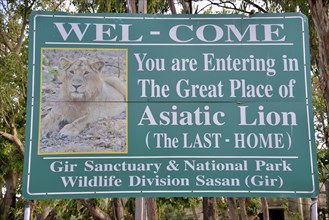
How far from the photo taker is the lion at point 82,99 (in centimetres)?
511

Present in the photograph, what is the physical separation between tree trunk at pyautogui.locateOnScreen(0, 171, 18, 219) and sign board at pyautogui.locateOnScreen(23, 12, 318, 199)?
16.8m

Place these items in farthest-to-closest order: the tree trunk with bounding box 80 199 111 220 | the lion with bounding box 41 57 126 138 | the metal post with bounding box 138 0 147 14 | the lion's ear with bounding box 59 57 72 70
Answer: the tree trunk with bounding box 80 199 111 220 < the metal post with bounding box 138 0 147 14 < the lion's ear with bounding box 59 57 72 70 < the lion with bounding box 41 57 126 138

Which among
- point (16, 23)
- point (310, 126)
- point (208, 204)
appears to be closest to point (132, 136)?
point (310, 126)

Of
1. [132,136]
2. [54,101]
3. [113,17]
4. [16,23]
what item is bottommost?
[132,136]

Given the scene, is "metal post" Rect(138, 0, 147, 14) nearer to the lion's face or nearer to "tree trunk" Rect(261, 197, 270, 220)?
the lion's face

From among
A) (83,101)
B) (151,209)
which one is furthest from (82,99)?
(151,209)

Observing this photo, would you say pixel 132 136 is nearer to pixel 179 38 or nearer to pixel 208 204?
pixel 179 38

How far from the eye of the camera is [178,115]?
5.13m

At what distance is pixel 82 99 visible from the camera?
5180 millimetres

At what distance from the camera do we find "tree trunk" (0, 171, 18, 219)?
69.7ft

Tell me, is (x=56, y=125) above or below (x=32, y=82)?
below

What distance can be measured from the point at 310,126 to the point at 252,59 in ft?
2.82

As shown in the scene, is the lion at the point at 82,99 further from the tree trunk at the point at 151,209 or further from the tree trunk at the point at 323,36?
the tree trunk at the point at 151,209

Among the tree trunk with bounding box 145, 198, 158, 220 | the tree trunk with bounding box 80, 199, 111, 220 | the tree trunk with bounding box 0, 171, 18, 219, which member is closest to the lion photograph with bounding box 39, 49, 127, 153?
the tree trunk with bounding box 145, 198, 158, 220
